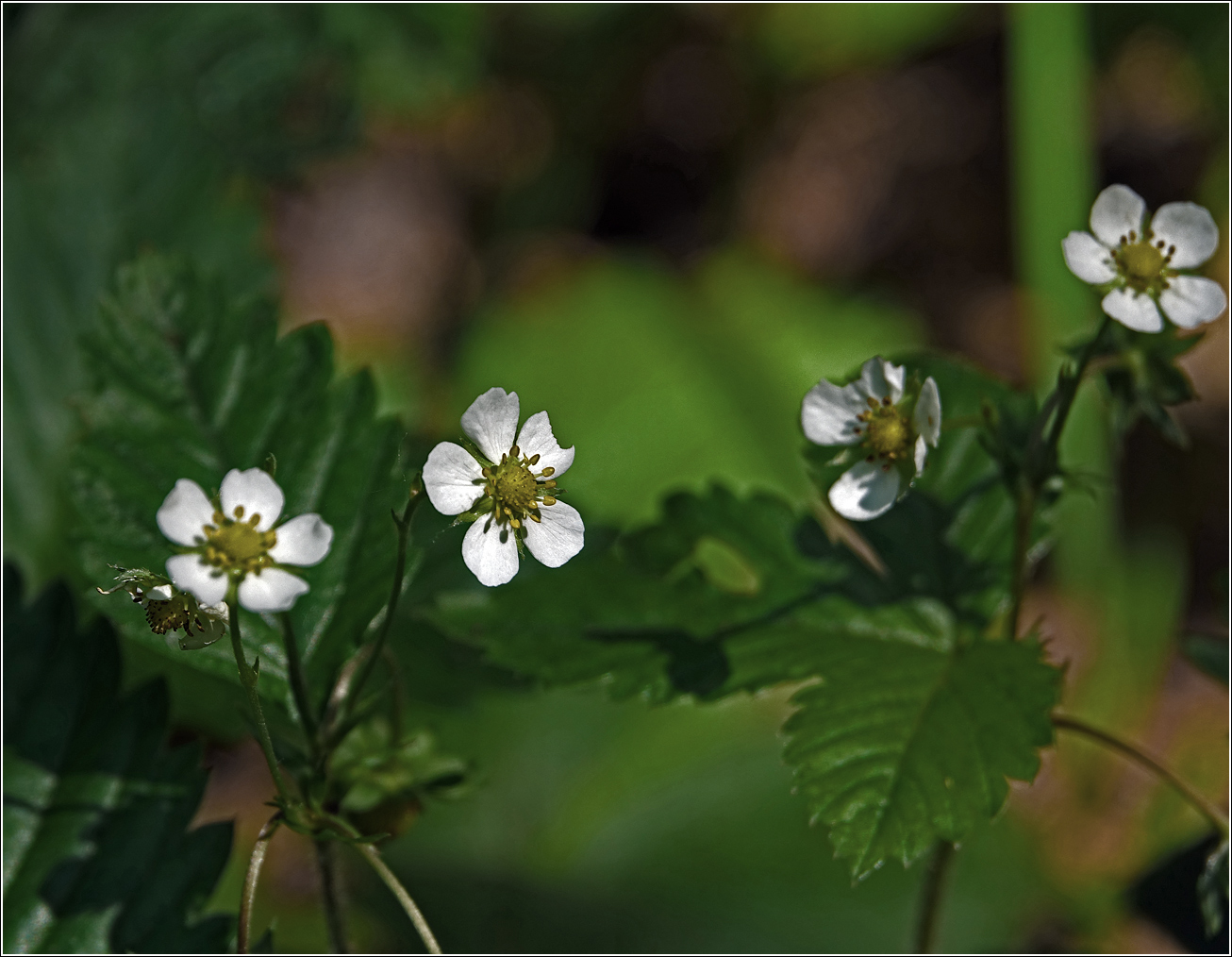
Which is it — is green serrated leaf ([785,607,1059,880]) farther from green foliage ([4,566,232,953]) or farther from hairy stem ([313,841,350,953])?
green foliage ([4,566,232,953])

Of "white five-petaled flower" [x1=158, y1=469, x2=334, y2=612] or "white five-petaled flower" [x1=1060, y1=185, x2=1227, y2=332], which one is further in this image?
"white five-petaled flower" [x1=1060, y1=185, x2=1227, y2=332]

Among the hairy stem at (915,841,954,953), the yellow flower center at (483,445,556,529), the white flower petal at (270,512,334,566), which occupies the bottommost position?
the hairy stem at (915,841,954,953)

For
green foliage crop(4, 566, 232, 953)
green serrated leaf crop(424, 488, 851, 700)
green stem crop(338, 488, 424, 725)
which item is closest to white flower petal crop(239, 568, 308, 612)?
green stem crop(338, 488, 424, 725)

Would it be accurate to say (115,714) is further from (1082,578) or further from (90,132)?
(1082,578)

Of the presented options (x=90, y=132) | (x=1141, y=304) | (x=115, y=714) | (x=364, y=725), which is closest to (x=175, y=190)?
(x=90, y=132)

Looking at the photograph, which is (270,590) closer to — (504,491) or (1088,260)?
(504,491)

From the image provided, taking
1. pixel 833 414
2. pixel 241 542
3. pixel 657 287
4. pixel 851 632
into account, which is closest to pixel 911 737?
pixel 851 632
